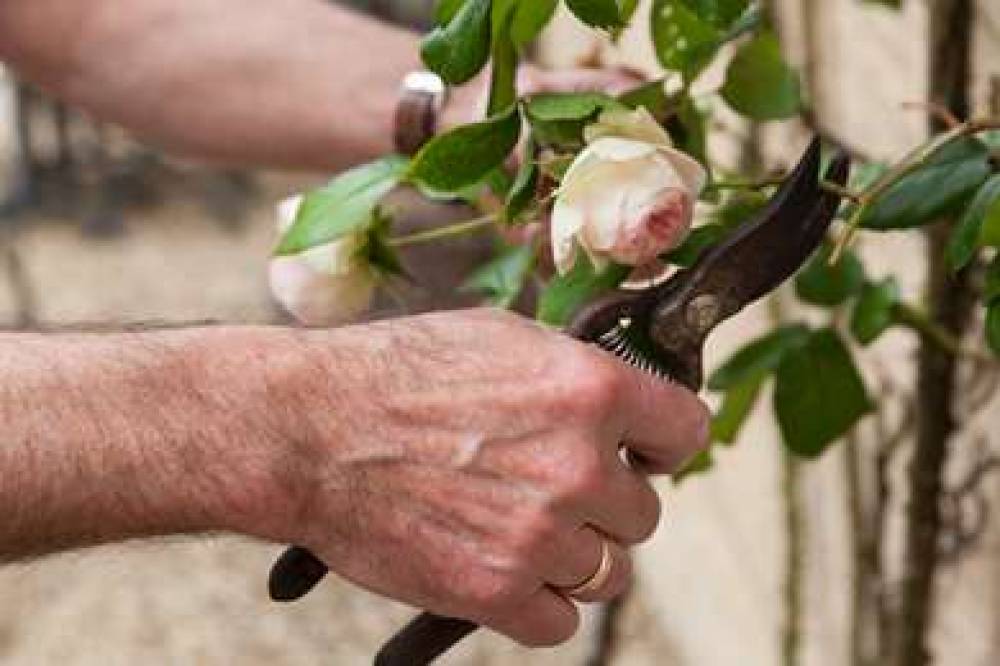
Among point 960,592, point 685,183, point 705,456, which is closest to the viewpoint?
point 685,183

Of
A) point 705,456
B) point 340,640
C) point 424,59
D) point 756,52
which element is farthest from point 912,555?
point 340,640

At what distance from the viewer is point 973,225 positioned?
722 millimetres

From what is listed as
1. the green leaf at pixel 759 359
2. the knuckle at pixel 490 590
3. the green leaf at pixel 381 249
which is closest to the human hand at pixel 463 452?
the knuckle at pixel 490 590

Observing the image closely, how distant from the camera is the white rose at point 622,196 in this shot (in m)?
0.68

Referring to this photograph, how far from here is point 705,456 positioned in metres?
0.97

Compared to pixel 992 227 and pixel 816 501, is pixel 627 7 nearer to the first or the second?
pixel 992 227

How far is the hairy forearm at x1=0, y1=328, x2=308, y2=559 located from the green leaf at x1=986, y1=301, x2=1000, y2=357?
0.27 metres

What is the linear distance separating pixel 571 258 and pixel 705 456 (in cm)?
29

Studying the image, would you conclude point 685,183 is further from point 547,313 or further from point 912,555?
point 912,555

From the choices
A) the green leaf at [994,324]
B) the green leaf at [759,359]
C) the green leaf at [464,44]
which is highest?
the green leaf at [464,44]

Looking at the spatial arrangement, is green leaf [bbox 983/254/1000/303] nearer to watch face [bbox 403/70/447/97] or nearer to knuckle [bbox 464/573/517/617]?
knuckle [bbox 464/573/517/617]

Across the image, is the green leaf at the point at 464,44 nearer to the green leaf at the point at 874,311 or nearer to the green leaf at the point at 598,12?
the green leaf at the point at 598,12

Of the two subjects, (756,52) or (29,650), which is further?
(29,650)

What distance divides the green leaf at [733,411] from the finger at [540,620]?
0.25 metres
